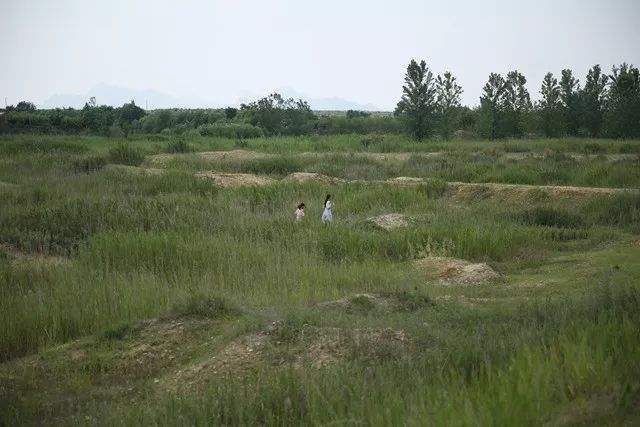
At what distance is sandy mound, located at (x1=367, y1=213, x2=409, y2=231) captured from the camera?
14180 mm

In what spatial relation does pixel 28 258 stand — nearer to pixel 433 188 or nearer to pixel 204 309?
pixel 204 309

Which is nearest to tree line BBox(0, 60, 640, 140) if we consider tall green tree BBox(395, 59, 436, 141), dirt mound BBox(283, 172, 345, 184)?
tall green tree BBox(395, 59, 436, 141)

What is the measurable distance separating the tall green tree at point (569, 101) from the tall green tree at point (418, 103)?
31.7 feet

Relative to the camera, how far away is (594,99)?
45844 millimetres

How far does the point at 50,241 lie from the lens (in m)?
13.2

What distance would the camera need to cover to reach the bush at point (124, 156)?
28.4 metres

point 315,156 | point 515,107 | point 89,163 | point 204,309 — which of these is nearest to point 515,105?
point 515,107

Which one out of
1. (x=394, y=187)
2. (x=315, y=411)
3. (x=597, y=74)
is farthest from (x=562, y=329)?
(x=597, y=74)

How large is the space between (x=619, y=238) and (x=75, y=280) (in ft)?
35.8

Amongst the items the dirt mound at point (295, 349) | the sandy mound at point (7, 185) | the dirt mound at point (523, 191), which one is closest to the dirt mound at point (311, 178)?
the dirt mound at point (523, 191)

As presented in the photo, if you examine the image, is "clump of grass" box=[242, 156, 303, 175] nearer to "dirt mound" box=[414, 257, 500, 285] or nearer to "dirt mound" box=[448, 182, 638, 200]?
"dirt mound" box=[448, 182, 638, 200]

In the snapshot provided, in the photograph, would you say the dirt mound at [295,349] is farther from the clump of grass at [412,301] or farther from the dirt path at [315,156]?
the dirt path at [315,156]

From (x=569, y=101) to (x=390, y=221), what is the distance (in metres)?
36.6

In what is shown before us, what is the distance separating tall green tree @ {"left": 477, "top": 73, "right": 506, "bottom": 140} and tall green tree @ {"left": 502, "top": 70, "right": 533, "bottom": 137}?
428 mm
